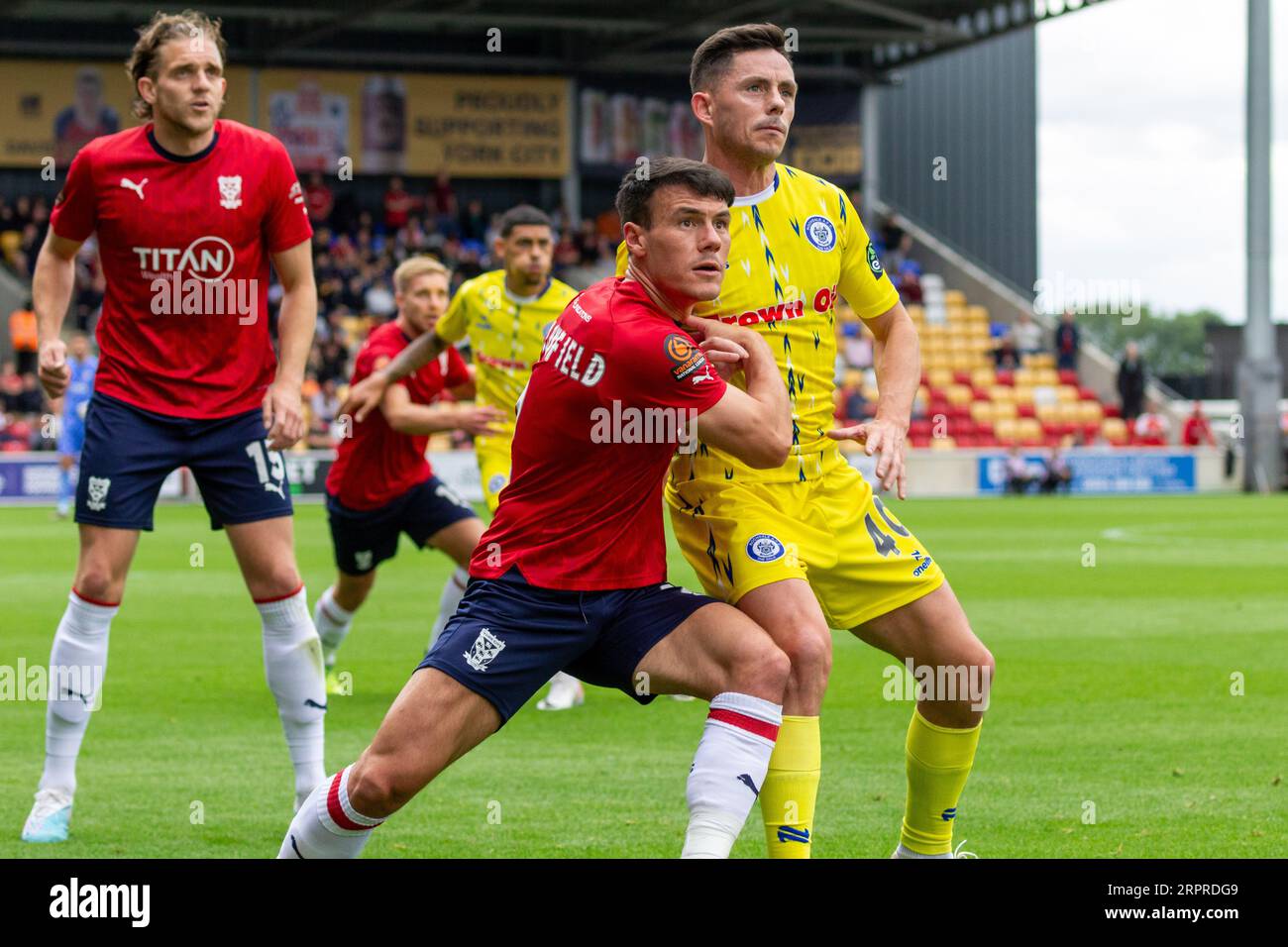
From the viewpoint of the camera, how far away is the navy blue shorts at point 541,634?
4.64 m

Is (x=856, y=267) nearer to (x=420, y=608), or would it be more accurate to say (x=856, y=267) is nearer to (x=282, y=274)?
(x=282, y=274)

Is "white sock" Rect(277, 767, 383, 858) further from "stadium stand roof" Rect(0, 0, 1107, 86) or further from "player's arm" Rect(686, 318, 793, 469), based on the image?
"stadium stand roof" Rect(0, 0, 1107, 86)

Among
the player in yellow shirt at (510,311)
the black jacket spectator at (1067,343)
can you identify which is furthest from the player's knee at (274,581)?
the black jacket spectator at (1067,343)

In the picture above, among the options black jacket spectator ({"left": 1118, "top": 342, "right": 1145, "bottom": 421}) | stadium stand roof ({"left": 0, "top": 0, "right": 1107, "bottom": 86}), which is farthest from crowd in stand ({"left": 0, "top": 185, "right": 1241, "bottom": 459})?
stadium stand roof ({"left": 0, "top": 0, "right": 1107, "bottom": 86})

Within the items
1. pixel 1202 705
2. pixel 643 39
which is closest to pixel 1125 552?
pixel 1202 705

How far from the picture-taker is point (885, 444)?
5027 mm

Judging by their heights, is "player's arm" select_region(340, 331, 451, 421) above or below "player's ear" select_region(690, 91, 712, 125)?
below

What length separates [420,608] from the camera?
13.9 m

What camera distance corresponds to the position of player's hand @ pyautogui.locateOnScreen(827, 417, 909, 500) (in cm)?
495

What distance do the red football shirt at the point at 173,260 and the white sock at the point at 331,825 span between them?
1.86 metres

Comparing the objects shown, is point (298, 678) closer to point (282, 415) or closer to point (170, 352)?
point (282, 415)

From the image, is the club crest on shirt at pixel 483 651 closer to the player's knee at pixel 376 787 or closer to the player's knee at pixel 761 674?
the player's knee at pixel 376 787

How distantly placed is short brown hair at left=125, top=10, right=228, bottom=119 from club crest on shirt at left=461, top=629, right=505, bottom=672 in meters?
2.50

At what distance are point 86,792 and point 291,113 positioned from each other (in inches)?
1357
